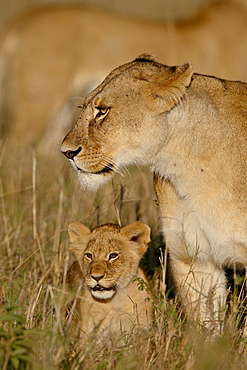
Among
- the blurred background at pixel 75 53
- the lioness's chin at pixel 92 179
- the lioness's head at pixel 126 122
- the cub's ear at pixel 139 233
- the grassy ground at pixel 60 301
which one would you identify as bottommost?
the grassy ground at pixel 60 301

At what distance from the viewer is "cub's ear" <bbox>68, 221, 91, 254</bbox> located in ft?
13.9

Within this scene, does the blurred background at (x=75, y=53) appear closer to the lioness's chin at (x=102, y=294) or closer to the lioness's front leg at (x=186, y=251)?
the lioness's front leg at (x=186, y=251)

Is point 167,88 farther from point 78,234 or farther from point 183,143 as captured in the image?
point 78,234

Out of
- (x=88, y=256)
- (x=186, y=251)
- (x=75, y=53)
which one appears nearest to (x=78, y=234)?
(x=88, y=256)

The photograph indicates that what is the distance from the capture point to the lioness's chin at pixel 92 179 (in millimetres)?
3965

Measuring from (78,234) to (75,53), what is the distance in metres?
5.00

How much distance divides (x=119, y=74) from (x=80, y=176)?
58 centimetres

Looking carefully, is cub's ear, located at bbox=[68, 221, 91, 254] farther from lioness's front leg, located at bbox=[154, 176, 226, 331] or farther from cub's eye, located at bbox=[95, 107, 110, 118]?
cub's eye, located at bbox=[95, 107, 110, 118]

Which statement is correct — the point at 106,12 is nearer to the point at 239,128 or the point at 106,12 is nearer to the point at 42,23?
the point at 42,23

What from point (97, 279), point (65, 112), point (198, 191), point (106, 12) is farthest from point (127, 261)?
point (106, 12)

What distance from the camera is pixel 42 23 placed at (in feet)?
29.6

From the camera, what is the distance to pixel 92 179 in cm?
397

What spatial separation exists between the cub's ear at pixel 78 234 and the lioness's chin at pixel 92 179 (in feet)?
1.06

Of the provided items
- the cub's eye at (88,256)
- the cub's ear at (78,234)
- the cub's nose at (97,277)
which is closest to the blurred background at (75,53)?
the cub's ear at (78,234)
